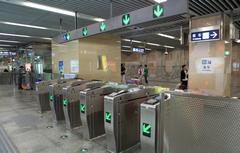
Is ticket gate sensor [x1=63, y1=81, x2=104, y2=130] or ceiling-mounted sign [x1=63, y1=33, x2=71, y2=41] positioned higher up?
ceiling-mounted sign [x1=63, y1=33, x2=71, y2=41]

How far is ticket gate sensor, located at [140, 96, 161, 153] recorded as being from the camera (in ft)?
7.23

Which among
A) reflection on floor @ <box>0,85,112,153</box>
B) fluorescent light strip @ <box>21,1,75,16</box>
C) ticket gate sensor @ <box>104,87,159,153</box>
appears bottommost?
reflection on floor @ <box>0,85,112,153</box>

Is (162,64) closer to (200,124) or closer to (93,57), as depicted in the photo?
(93,57)

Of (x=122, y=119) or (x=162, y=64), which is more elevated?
(x=162, y=64)

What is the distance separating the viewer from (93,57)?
612 centimetres

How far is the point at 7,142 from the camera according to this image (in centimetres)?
318

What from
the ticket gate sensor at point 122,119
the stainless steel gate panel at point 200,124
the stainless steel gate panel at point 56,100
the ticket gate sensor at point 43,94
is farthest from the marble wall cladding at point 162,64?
the stainless steel gate panel at point 200,124

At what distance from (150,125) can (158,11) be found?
5.45 feet

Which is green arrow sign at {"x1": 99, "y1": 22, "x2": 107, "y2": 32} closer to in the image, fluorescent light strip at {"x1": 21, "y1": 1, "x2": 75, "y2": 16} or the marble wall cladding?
fluorescent light strip at {"x1": 21, "y1": 1, "x2": 75, "y2": 16}

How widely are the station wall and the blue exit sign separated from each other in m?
3.27

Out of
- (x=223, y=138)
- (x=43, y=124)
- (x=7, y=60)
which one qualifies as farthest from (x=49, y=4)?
(x=7, y=60)

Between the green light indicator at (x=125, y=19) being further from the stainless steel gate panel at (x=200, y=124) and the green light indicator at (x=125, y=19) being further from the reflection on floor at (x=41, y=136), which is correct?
the reflection on floor at (x=41, y=136)

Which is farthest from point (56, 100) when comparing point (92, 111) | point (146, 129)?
point (146, 129)

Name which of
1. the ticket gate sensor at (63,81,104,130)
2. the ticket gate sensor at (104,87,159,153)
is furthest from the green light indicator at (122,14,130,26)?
the ticket gate sensor at (63,81,104,130)
